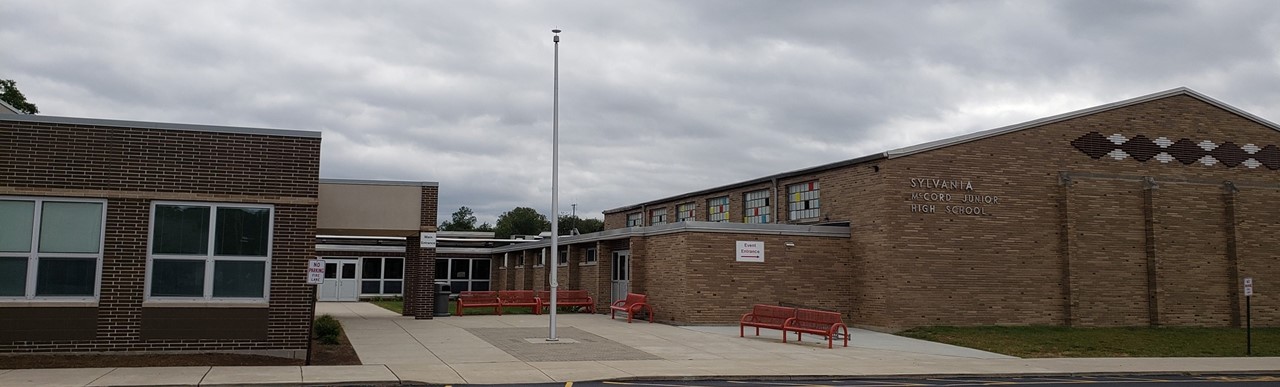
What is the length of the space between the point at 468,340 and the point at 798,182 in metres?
13.3

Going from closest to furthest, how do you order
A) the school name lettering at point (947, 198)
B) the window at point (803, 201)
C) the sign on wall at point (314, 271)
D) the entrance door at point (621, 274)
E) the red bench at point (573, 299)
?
the sign on wall at point (314, 271)
the school name lettering at point (947, 198)
the window at point (803, 201)
the entrance door at point (621, 274)
the red bench at point (573, 299)

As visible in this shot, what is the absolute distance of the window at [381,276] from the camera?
43188mm

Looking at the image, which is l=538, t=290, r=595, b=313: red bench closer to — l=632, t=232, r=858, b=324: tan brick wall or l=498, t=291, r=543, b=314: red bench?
l=498, t=291, r=543, b=314: red bench

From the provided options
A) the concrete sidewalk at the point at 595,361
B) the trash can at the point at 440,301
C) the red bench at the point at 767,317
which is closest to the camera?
the concrete sidewalk at the point at 595,361

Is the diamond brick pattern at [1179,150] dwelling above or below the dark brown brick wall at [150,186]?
above

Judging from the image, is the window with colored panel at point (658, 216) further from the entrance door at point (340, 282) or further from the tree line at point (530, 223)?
the tree line at point (530, 223)

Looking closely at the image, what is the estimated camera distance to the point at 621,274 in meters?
30.7

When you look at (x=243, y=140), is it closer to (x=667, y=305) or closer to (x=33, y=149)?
(x=33, y=149)

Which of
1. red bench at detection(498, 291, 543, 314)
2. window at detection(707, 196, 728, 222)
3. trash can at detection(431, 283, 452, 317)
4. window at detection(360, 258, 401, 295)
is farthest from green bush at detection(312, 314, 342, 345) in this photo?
window at detection(360, 258, 401, 295)

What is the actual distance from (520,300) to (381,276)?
48.0ft

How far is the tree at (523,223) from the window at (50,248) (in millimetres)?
96283

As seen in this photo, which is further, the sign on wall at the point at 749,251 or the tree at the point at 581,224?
the tree at the point at 581,224

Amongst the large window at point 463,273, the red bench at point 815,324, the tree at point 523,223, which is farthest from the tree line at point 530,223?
the red bench at point 815,324

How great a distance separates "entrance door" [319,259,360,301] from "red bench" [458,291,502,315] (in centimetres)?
1386
